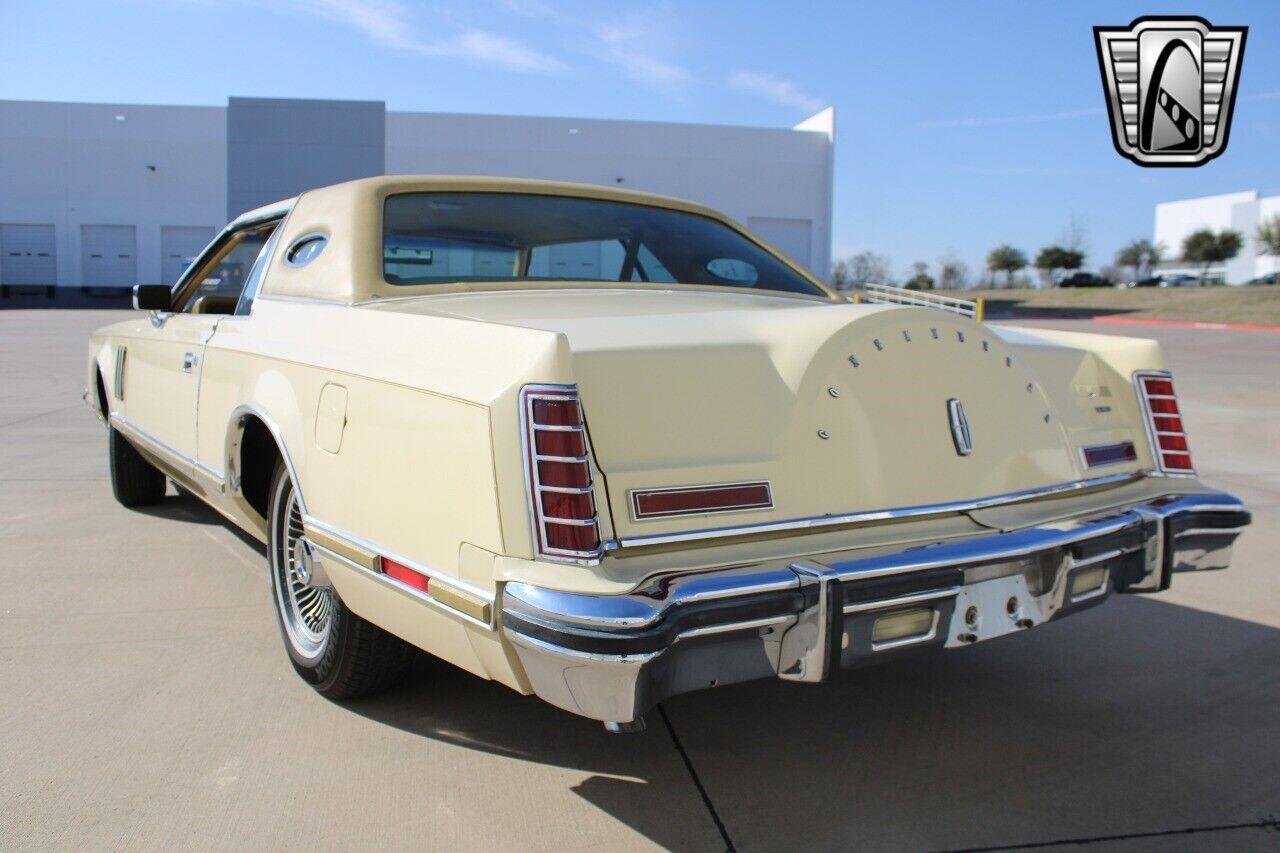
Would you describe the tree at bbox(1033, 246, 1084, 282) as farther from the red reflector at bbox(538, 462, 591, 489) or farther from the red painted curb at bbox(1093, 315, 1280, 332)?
the red reflector at bbox(538, 462, 591, 489)

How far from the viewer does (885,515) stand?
2.55 meters

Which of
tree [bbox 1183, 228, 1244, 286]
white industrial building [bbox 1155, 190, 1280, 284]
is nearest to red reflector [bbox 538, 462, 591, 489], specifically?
tree [bbox 1183, 228, 1244, 286]

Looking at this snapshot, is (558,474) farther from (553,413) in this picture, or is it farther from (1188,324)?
(1188,324)

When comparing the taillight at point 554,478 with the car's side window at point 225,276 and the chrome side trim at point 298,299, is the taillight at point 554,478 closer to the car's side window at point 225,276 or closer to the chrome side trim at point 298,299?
the chrome side trim at point 298,299

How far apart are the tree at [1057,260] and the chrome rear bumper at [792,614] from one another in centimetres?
7632

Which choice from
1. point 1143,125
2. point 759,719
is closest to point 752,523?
point 759,719

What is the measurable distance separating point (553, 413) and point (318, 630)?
147 cm

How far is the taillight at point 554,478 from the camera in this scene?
2139mm

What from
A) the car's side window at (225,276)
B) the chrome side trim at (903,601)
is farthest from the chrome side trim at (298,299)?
the chrome side trim at (903,601)

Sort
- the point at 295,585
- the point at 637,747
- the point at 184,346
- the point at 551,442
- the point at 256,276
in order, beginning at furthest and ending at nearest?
the point at 184,346, the point at 256,276, the point at 295,585, the point at 637,747, the point at 551,442

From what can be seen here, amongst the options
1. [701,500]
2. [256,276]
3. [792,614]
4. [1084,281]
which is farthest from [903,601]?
[1084,281]

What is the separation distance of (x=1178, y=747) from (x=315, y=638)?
8.04 feet

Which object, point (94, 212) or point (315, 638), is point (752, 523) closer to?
point (315, 638)

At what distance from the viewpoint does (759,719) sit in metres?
3.08
